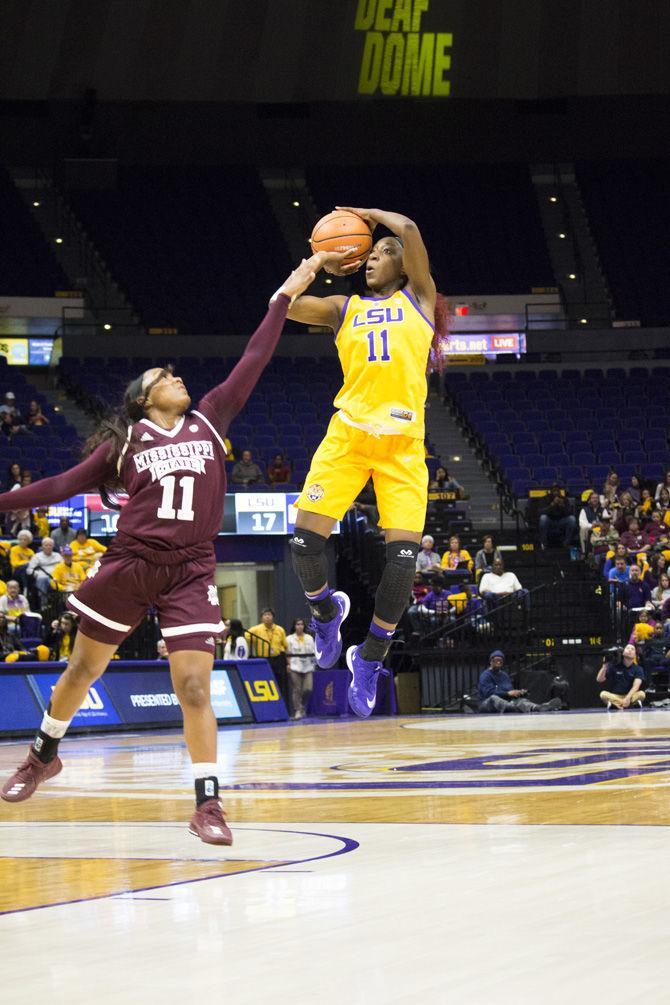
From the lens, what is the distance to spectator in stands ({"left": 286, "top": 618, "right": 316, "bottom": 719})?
1955 centimetres

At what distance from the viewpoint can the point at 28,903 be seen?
13.5ft

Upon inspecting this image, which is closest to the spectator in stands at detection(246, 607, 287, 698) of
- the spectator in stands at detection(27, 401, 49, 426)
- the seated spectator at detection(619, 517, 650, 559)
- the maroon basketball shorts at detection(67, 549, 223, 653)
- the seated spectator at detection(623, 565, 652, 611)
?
the seated spectator at detection(623, 565, 652, 611)

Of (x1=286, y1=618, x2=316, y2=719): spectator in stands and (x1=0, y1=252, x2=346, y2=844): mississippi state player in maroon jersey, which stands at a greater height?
(x1=0, y1=252, x2=346, y2=844): mississippi state player in maroon jersey

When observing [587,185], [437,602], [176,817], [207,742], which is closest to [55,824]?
[176,817]

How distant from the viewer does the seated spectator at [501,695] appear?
19156 mm

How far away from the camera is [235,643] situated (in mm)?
19391

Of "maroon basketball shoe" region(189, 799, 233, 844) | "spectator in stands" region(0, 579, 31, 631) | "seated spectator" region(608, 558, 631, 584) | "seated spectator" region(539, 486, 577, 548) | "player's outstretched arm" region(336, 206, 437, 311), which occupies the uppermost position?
"player's outstretched arm" region(336, 206, 437, 311)

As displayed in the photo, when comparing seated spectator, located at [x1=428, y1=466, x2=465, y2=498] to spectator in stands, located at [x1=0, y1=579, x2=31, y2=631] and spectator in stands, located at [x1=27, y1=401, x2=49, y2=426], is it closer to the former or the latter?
spectator in stands, located at [x1=27, y1=401, x2=49, y2=426]

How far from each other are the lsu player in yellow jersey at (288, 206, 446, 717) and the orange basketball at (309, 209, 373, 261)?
10cm

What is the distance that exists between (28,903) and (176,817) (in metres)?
2.54

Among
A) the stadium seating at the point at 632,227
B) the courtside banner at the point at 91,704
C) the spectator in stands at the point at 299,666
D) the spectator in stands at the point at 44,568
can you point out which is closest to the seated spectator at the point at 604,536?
the spectator in stands at the point at 299,666

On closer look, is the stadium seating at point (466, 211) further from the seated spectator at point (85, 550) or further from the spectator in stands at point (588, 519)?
the seated spectator at point (85, 550)

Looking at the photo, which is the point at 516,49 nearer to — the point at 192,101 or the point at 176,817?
the point at 192,101

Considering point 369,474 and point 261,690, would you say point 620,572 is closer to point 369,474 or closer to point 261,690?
point 261,690
